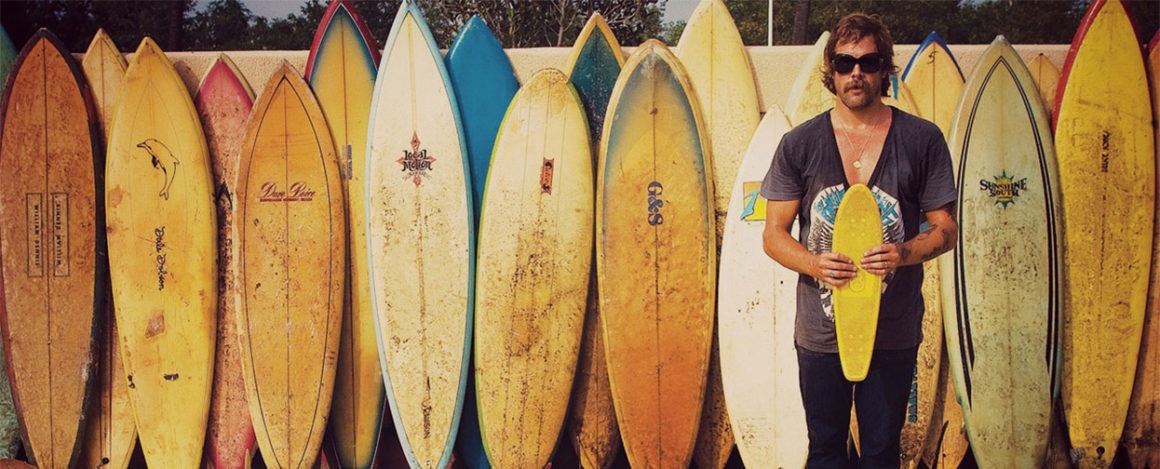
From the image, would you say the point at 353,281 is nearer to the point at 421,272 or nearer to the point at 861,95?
the point at 421,272

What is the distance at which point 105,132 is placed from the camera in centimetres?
305

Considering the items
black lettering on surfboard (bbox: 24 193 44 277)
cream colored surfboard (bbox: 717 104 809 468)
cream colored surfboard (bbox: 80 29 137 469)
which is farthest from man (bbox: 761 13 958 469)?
black lettering on surfboard (bbox: 24 193 44 277)

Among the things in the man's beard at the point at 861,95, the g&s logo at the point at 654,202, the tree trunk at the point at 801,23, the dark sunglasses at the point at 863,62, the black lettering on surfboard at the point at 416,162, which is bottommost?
the g&s logo at the point at 654,202

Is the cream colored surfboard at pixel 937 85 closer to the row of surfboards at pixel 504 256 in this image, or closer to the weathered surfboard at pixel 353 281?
the row of surfboards at pixel 504 256

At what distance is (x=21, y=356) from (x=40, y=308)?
170 mm

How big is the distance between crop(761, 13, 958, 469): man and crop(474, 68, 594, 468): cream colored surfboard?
3.90 feet

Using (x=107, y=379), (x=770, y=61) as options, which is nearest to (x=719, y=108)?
(x=770, y=61)

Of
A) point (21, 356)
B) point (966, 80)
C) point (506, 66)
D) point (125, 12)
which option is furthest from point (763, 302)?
point (125, 12)

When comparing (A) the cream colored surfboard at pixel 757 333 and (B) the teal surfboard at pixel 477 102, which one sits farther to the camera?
(B) the teal surfboard at pixel 477 102

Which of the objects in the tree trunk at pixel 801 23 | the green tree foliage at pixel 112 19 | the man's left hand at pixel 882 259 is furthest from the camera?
the green tree foliage at pixel 112 19

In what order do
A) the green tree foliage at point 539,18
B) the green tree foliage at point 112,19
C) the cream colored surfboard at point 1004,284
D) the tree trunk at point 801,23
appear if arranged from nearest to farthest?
the cream colored surfboard at point 1004,284 → the tree trunk at point 801,23 → the green tree foliage at point 539,18 → the green tree foliage at point 112,19

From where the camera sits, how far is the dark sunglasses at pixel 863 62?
5.43 ft

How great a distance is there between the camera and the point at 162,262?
2969mm

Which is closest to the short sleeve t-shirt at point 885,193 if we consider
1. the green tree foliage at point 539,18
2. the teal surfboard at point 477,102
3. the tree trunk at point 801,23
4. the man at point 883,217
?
the man at point 883,217
